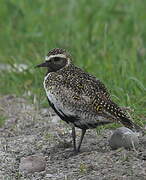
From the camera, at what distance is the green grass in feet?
22.6

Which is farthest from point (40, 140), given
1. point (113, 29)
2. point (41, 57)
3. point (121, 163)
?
point (113, 29)

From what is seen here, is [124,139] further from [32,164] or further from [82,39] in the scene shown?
[82,39]

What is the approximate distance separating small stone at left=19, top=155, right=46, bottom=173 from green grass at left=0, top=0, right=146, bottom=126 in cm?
129

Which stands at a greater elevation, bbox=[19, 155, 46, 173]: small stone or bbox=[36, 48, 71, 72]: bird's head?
bbox=[36, 48, 71, 72]: bird's head

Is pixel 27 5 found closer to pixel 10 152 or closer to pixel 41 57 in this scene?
pixel 41 57

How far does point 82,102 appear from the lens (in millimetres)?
4977

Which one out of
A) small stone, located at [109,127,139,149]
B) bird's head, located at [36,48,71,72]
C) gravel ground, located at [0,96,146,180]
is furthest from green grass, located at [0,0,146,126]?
small stone, located at [109,127,139,149]

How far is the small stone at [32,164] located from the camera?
4.97 metres

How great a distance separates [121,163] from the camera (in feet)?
15.5

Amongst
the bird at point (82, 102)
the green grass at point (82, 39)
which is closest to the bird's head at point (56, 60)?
the bird at point (82, 102)

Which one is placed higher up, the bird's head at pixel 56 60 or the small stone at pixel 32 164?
the bird's head at pixel 56 60

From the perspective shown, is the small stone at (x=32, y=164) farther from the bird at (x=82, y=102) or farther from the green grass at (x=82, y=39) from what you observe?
the green grass at (x=82, y=39)

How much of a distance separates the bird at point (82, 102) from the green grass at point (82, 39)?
1.04 meters

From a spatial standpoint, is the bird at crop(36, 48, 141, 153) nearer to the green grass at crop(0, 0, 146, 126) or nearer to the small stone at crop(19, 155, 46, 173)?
the small stone at crop(19, 155, 46, 173)
